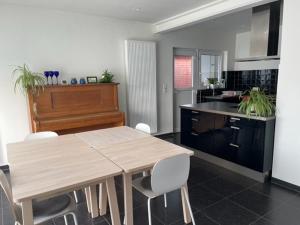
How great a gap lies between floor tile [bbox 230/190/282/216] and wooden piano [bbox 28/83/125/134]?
83.6 inches

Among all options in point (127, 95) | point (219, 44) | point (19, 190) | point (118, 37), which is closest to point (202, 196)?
point (19, 190)

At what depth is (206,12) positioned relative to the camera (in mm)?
3334

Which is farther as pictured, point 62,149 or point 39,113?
point 39,113

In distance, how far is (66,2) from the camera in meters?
3.11

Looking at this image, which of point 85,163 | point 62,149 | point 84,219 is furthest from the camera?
point 84,219

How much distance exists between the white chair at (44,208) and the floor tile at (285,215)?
1872 mm

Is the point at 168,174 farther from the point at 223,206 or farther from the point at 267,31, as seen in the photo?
the point at 267,31

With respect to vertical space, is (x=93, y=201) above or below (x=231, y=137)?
below

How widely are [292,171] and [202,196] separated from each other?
115cm

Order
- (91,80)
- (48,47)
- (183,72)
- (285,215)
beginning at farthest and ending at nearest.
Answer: (183,72)
(91,80)
(48,47)
(285,215)

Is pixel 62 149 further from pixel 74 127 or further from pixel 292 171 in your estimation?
pixel 292 171

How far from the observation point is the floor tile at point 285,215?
2.05 metres

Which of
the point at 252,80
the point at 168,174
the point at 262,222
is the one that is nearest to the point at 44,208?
the point at 168,174

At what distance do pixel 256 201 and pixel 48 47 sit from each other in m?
3.65
